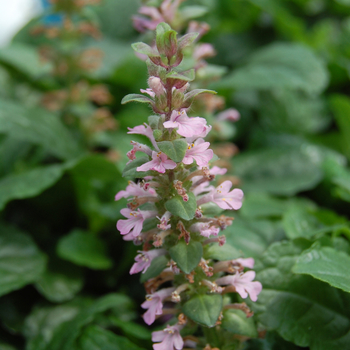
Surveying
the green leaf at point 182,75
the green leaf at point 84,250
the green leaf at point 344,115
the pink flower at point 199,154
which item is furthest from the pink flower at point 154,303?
the green leaf at point 344,115

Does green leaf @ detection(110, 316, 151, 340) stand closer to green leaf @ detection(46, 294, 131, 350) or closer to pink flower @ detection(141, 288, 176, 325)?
green leaf @ detection(46, 294, 131, 350)

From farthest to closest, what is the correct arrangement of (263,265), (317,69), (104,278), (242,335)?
(317,69)
(104,278)
(263,265)
(242,335)

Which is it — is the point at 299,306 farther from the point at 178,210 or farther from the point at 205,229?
the point at 178,210

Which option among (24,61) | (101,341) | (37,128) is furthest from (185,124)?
(24,61)

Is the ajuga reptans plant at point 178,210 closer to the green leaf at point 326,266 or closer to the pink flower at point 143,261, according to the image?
the pink flower at point 143,261

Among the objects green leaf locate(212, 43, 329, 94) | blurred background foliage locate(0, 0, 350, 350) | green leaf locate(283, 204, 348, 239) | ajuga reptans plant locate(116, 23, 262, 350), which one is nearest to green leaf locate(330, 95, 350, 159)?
blurred background foliage locate(0, 0, 350, 350)

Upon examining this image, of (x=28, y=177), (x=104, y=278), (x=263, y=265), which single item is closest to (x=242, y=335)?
(x=263, y=265)

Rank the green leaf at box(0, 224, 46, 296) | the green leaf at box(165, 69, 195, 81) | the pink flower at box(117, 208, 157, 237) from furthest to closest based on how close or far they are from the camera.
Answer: the green leaf at box(0, 224, 46, 296), the pink flower at box(117, 208, 157, 237), the green leaf at box(165, 69, 195, 81)

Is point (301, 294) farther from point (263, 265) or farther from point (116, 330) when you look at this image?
point (116, 330)
